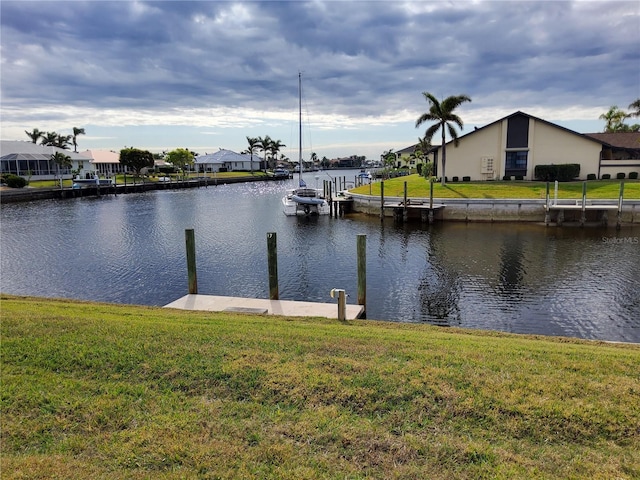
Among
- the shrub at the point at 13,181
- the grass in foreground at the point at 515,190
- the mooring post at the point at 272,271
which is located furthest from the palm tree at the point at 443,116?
the shrub at the point at 13,181

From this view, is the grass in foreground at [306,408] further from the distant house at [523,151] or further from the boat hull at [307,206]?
the distant house at [523,151]

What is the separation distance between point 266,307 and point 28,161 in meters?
80.7

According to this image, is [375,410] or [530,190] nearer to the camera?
[375,410]

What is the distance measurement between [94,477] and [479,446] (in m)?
3.84

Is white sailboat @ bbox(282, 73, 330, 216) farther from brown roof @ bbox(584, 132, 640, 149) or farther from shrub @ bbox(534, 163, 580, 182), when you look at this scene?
brown roof @ bbox(584, 132, 640, 149)

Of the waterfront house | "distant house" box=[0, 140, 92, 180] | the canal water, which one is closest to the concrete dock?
the canal water

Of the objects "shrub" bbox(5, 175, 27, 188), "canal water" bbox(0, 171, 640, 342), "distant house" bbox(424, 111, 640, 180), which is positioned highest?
"distant house" bbox(424, 111, 640, 180)

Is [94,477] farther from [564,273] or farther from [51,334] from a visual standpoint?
[564,273]

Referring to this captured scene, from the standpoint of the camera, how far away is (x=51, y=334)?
7.82 m

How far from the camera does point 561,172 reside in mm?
45938

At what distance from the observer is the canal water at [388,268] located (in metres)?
14.7

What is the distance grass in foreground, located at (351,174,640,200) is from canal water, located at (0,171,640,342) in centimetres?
615

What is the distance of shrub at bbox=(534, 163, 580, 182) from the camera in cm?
4590

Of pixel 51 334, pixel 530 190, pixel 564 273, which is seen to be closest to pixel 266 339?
pixel 51 334
